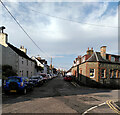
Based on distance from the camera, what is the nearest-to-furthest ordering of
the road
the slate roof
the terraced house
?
1. the road
2. the terraced house
3. the slate roof

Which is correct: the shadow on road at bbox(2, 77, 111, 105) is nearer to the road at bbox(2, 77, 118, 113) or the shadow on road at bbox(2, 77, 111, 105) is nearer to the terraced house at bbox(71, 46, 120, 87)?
the road at bbox(2, 77, 118, 113)

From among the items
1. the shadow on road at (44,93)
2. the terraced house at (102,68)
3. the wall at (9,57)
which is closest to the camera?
the shadow on road at (44,93)

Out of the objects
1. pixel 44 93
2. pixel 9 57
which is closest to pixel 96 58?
pixel 44 93

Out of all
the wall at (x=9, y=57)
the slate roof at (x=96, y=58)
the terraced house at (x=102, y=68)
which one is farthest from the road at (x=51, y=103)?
the wall at (x=9, y=57)

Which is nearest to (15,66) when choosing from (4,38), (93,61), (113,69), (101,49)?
(4,38)

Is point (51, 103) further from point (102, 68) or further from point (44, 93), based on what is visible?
point (102, 68)

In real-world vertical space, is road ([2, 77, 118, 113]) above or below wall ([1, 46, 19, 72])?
below

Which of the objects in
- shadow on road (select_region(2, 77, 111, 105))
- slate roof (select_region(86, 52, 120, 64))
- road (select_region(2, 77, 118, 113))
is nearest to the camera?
road (select_region(2, 77, 118, 113))

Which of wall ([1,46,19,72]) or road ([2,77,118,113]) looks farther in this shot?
wall ([1,46,19,72])

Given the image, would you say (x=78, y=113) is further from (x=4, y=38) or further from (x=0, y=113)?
(x=4, y=38)

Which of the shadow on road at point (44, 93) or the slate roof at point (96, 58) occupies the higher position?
the slate roof at point (96, 58)

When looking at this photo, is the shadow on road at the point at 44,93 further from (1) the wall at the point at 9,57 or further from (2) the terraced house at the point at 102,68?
(1) the wall at the point at 9,57

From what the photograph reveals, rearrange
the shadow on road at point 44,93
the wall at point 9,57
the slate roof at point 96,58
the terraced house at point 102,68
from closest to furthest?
the shadow on road at point 44,93 → the wall at point 9,57 → the terraced house at point 102,68 → the slate roof at point 96,58

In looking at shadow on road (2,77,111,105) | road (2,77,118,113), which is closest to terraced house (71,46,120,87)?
shadow on road (2,77,111,105)
